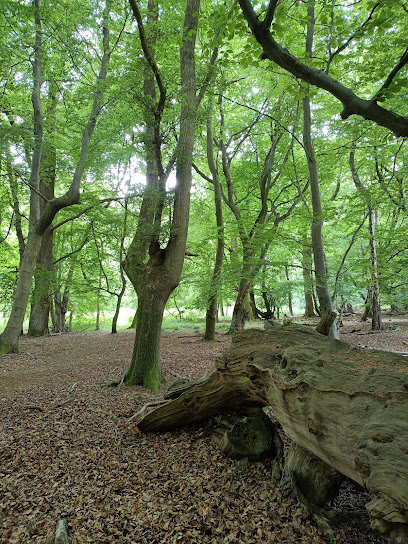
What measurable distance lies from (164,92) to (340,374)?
4.87 m

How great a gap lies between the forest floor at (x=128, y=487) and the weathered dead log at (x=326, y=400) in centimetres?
46

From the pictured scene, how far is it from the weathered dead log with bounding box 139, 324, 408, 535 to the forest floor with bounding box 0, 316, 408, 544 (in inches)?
18.2

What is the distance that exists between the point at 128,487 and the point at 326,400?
197 centimetres

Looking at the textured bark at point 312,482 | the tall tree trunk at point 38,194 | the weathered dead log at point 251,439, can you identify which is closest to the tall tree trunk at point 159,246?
the weathered dead log at point 251,439

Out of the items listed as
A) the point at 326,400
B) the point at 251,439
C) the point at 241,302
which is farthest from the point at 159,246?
the point at 241,302

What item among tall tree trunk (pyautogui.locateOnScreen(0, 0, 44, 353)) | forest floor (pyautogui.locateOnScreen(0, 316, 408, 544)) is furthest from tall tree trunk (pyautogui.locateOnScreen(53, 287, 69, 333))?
forest floor (pyautogui.locateOnScreen(0, 316, 408, 544))

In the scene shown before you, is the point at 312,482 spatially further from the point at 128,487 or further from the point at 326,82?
the point at 326,82

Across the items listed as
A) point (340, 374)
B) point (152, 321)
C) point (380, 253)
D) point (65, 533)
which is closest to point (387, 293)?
point (380, 253)

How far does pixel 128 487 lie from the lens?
9.03ft

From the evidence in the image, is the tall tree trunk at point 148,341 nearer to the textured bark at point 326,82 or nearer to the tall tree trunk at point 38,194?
the textured bark at point 326,82

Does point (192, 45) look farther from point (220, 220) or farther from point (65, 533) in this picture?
point (65, 533)

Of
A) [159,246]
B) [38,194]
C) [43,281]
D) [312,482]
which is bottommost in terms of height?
[312,482]

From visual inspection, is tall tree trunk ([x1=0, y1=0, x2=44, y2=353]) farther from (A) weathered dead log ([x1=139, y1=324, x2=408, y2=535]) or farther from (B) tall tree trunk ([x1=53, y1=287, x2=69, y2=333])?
(B) tall tree trunk ([x1=53, y1=287, x2=69, y2=333])

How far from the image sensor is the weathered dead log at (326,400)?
165 cm
